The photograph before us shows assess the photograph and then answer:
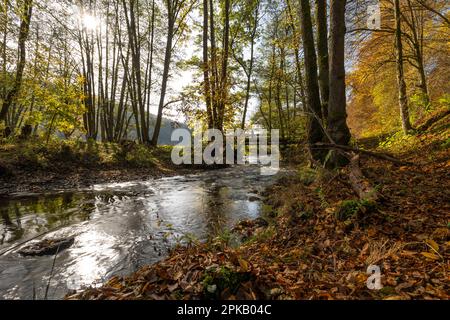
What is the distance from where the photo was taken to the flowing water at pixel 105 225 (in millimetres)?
3176

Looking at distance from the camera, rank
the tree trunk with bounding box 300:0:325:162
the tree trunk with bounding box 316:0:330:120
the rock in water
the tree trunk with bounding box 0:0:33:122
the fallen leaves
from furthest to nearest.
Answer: the tree trunk with bounding box 0:0:33:122, the tree trunk with bounding box 300:0:325:162, the tree trunk with bounding box 316:0:330:120, the rock in water, the fallen leaves

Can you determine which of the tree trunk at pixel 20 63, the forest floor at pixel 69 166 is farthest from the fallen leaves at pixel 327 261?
the tree trunk at pixel 20 63

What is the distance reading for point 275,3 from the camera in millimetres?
17250

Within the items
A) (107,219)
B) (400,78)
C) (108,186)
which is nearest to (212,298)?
(107,219)

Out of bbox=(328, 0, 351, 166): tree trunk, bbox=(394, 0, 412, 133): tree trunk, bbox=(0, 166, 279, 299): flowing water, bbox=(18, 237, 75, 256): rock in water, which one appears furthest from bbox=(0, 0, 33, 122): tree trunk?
bbox=(394, 0, 412, 133): tree trunk

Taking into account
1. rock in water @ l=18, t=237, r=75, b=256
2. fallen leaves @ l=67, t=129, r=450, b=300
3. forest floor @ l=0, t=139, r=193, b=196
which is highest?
forest floor @ l=0, t=139, r=193, b=196

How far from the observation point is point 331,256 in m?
2.66

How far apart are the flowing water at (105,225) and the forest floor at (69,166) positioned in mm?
1176

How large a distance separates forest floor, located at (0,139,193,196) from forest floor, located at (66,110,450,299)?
7.59 m

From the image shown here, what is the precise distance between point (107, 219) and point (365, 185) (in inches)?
202

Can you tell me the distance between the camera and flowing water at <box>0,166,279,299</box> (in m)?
3.18

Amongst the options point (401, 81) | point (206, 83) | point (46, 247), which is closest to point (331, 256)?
point (46, 247)

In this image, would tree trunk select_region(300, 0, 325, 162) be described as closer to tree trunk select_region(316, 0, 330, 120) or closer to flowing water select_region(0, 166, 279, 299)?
tree trunk select_region(316, 0, 330, 120)
